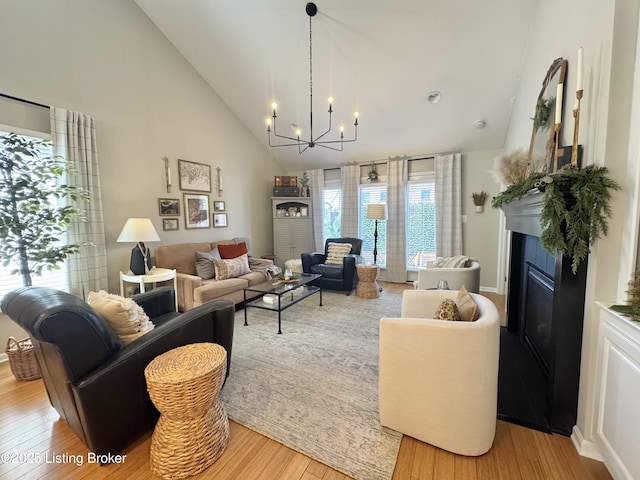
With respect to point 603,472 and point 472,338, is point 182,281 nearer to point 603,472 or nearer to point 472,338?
point 472,338

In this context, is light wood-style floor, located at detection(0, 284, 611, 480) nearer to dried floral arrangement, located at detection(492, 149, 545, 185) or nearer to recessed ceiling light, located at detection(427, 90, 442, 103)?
dried floral arrangement, located at detection(492, 149, 545, 185)

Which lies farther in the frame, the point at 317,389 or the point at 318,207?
the point at 318,207

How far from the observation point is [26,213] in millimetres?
2277

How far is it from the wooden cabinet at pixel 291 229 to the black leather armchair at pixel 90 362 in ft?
13.3

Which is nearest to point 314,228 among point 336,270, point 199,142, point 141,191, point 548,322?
point 336,270

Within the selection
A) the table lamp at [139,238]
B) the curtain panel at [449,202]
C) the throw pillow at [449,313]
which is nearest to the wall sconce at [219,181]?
the table lamp at [139,238]

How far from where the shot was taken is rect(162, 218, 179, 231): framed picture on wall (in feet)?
12.8

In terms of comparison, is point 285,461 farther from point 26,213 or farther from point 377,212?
point 377,212

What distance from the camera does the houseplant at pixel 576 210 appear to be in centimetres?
137

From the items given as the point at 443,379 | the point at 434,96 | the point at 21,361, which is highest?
the point at 434,96

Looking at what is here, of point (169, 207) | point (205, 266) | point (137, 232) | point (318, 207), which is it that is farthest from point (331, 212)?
point (137, 232)

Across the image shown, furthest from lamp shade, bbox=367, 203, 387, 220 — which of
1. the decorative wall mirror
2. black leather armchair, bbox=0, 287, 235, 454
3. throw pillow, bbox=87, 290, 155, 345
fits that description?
throw pillow, bbox=87, 290, 155, 345

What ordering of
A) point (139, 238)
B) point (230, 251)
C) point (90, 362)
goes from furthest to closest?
point (230, 251) → point (139, 238) → point (90, 362)

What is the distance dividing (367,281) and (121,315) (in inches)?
132
